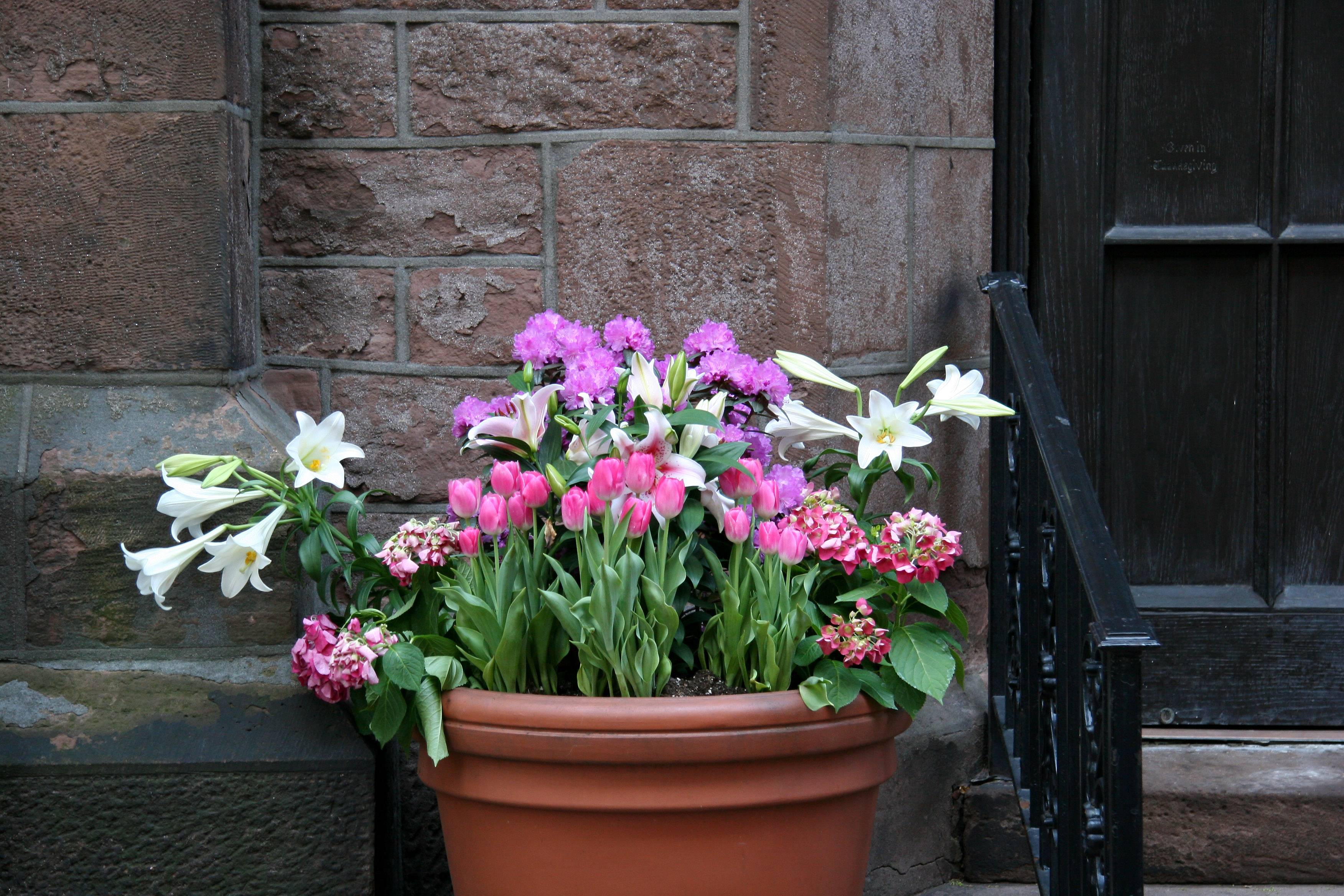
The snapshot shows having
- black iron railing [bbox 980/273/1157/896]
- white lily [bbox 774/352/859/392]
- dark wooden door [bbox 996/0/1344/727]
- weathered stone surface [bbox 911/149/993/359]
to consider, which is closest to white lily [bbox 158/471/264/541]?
white lily [bbox 774/352/859/392]

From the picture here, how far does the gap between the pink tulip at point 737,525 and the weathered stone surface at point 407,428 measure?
0.73 m

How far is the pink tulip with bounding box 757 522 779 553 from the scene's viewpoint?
169 centimetres

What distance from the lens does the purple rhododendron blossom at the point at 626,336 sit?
1928 millimetres

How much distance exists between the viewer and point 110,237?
2.06 metres

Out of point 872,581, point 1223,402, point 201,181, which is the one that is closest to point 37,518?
point 201,181

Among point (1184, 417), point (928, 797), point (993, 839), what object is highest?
point (1184, 417)

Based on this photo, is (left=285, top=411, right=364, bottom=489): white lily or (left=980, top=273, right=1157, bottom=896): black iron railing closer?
(left=980, top=273, right=1157, bottom=896): black iron railing

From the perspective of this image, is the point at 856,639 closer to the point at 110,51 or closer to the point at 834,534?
the point at 834,534

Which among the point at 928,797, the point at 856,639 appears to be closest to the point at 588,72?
the point at 856,639

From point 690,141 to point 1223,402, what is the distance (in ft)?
4.33

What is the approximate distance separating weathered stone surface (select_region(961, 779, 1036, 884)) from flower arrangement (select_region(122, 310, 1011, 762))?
79 cm

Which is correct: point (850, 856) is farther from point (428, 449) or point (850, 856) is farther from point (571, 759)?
point (428, 449)

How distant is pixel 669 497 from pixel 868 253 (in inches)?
36.7

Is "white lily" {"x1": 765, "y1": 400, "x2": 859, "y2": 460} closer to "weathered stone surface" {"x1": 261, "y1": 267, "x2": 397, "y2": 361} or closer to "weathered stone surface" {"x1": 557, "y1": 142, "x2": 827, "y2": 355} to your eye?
A: "weathered stone surface" {"x1": 557, "y1": 142, "x2": 827, "y2": 355}
